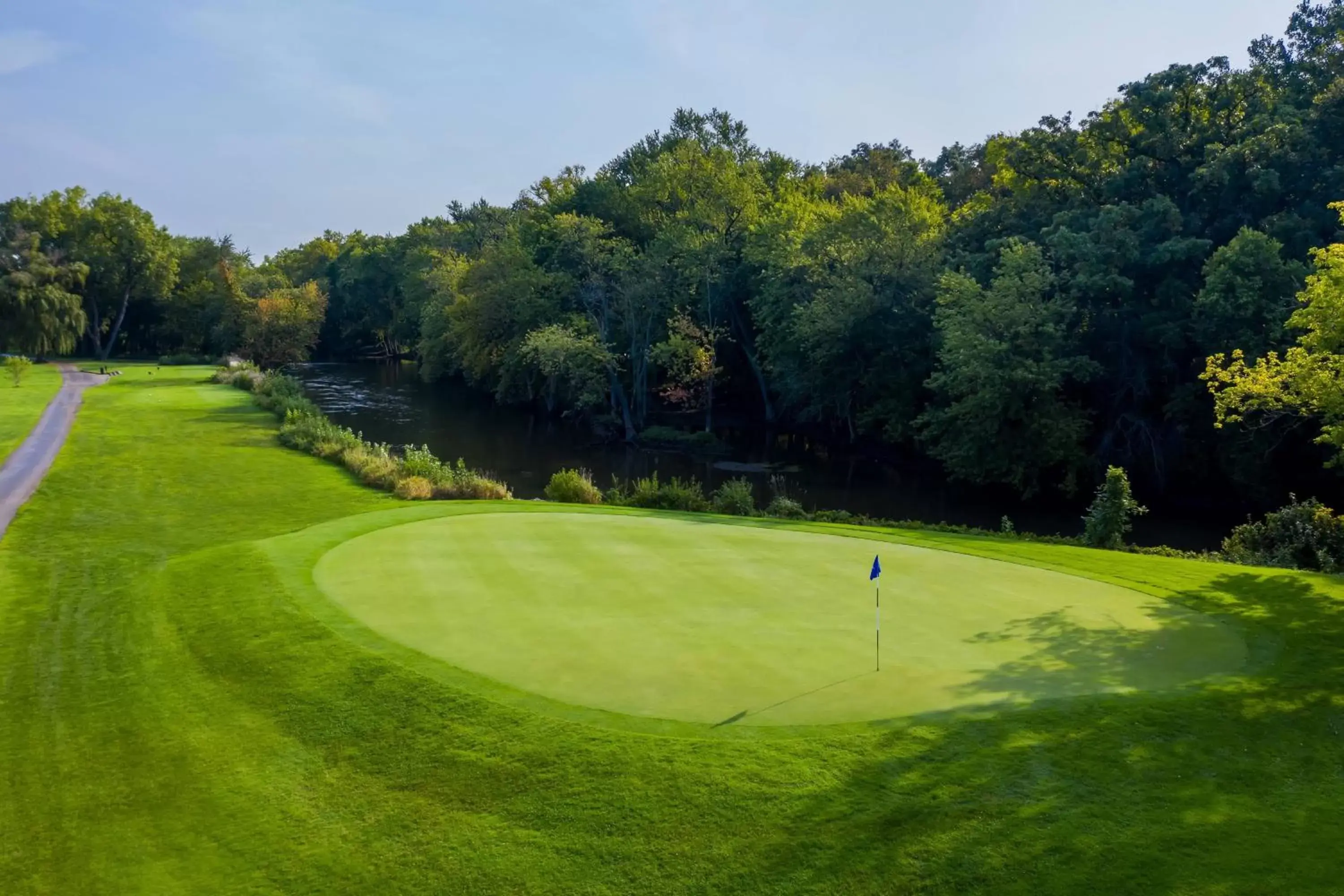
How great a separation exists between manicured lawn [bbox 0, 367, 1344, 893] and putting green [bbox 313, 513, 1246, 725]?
28cm

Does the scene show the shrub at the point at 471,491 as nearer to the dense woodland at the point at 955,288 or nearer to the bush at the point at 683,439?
the dense woodland at the point at 955,288

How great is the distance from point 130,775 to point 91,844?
974mm

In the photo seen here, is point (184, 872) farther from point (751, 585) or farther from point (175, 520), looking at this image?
point (175, 520)

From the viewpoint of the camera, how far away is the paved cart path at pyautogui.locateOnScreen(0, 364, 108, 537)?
66.4 feet

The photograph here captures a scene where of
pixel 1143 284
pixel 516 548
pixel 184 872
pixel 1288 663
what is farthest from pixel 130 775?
pixel 1143 284

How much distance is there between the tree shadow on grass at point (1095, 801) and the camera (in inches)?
226

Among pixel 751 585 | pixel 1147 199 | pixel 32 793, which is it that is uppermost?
pixel 1147 199

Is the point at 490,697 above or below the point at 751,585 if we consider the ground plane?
below

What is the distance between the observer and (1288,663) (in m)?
8.85

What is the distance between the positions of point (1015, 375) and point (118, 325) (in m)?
80.0

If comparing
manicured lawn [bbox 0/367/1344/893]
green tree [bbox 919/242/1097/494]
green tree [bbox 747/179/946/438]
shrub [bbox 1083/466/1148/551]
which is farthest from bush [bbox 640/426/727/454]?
manicured lawn [bbox 0/367/1344/893]

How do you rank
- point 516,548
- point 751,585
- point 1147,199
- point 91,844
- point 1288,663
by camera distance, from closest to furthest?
point 91,844 → point 1288,663 → point 751,585 → point 516,548 → point 1147,199

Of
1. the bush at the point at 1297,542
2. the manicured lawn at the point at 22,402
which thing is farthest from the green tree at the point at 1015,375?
the manicured lawn at the point at 22,402

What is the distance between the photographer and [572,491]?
76.6ft
